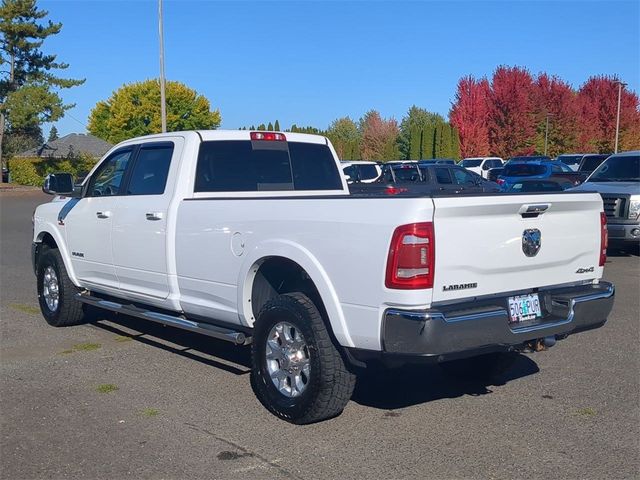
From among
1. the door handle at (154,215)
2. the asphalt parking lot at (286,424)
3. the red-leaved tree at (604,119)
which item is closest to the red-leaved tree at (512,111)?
the red-leaved tree at (604,119)

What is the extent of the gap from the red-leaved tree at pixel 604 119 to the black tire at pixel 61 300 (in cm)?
5518

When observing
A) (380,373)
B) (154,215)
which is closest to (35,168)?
(154,215)

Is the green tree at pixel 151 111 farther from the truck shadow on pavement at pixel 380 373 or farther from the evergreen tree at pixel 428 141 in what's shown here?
the truck shadow on pavement at pixel 380 373

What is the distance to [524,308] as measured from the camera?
4.90m

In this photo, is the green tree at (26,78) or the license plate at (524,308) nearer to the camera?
the license plate at (524,308)

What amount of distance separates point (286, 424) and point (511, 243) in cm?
196

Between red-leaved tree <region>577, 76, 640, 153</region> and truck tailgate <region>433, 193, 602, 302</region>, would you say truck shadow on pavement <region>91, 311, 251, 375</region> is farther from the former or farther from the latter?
red-leaved tree <region>577, 76, 640, 153</region>

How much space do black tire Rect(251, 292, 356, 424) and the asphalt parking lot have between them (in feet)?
0.42

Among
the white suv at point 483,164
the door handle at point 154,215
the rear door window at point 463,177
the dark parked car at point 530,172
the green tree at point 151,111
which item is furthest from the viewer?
the green tree at point 151,111

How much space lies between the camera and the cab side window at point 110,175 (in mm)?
7344

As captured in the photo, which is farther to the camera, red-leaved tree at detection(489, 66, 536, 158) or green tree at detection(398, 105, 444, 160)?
green tree at detection(398, 105, 444, 160)

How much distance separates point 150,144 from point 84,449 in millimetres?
3216

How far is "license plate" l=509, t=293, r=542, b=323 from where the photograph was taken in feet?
15.8

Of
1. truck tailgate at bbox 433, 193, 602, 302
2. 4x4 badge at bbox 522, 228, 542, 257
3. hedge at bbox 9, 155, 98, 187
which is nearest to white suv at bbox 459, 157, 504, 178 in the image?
hedge at bbox 9, 155, 98, 187
